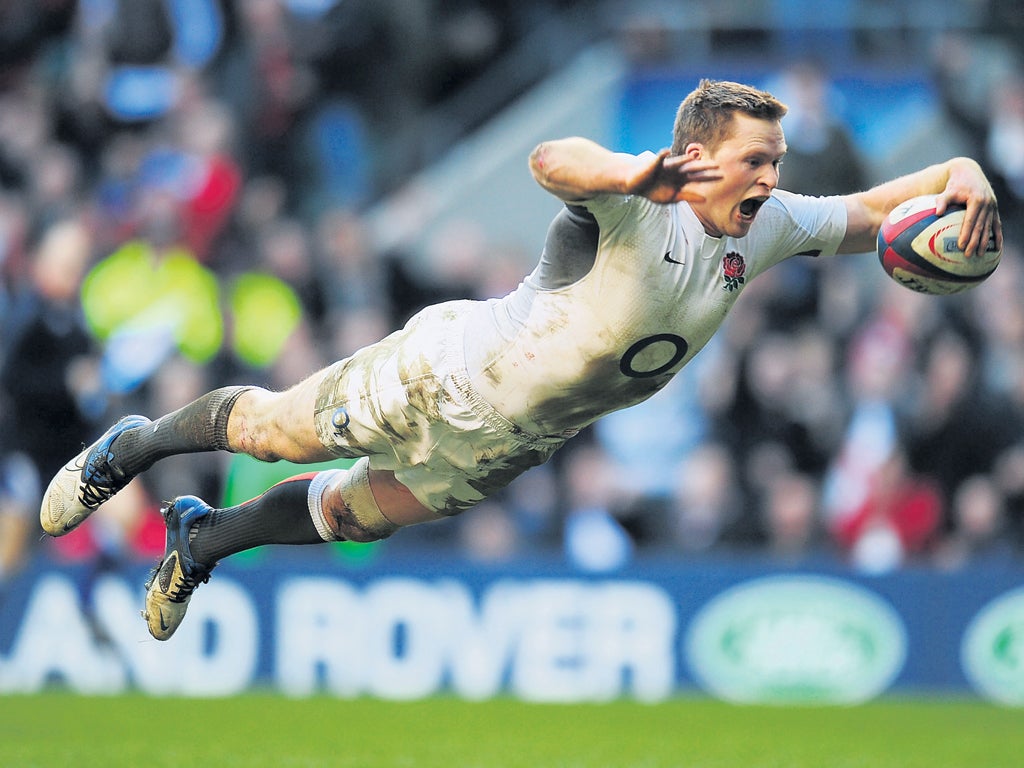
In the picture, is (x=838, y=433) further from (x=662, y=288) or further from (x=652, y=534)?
(x=662, y=288)

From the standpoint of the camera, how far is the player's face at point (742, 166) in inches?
255

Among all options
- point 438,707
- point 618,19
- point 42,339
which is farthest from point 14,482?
point 618,19

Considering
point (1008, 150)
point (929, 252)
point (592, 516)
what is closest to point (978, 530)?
point (592, 516)

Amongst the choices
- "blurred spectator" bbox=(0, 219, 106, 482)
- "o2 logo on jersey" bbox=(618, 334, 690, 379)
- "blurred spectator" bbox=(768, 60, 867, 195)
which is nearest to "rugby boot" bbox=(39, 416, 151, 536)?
"o2 logo on jersey" bbox=(618, 334, 690, 379)

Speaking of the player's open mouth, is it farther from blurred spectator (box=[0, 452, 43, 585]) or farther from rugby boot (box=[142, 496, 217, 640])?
blurred spectator (box=[0, 452, 43, 585])

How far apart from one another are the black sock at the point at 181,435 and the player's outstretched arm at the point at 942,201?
9.01ft

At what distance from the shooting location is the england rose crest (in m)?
6.81

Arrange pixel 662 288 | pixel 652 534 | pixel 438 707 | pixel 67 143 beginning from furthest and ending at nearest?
pixel 67 143 → pixel 652 534 → pixel 438 707 → pixel 662 288

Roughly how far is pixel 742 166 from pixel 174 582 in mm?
3252

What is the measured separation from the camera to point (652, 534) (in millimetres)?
13633

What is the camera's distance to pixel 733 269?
685cm

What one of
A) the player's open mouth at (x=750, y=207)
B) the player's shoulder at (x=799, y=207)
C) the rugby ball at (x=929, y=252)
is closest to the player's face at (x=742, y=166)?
the player's open mouth at (x=750, y=207)

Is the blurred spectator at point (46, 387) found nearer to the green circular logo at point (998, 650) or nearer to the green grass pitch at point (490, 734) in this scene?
the green grass pitch at point (490, 734)

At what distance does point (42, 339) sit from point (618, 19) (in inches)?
273
